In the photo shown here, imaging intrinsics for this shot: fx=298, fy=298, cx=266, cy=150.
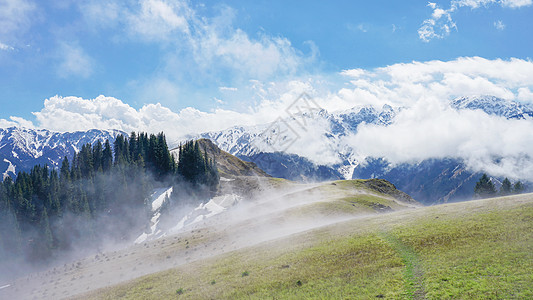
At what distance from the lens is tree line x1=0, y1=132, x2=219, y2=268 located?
9038 cm

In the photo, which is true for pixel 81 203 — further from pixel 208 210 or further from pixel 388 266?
pixel 388 266

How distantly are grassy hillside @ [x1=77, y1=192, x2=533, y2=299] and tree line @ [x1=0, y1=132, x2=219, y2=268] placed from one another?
2625 inches

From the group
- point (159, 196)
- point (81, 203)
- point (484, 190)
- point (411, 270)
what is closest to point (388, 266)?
point (411, 270)

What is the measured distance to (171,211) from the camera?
316 ft

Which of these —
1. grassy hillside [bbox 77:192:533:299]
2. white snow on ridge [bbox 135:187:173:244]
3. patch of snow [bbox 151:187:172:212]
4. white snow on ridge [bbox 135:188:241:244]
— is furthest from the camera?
patch of snow [bbox 151:187:172:212]

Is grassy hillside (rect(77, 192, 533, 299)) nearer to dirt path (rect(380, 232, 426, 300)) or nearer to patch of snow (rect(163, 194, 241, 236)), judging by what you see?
dirt path (rect(380, 232, 426, 300))

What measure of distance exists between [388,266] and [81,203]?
100 meters

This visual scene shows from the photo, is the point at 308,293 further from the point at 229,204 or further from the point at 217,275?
the point at 229,204

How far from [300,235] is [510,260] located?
2766 centimetres

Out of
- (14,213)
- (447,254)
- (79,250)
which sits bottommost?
(79,250)

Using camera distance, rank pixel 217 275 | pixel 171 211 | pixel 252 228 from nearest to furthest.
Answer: pixel 217 275
pixel 252 228
pixel 171 211

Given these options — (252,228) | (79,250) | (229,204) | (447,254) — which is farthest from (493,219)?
(79,250)

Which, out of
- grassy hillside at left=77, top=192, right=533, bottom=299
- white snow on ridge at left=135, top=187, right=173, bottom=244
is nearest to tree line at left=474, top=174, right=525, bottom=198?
grassy hillside at left=77, top=192, right=533, bottom=299

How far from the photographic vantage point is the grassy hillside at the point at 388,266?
2194 centimetres
